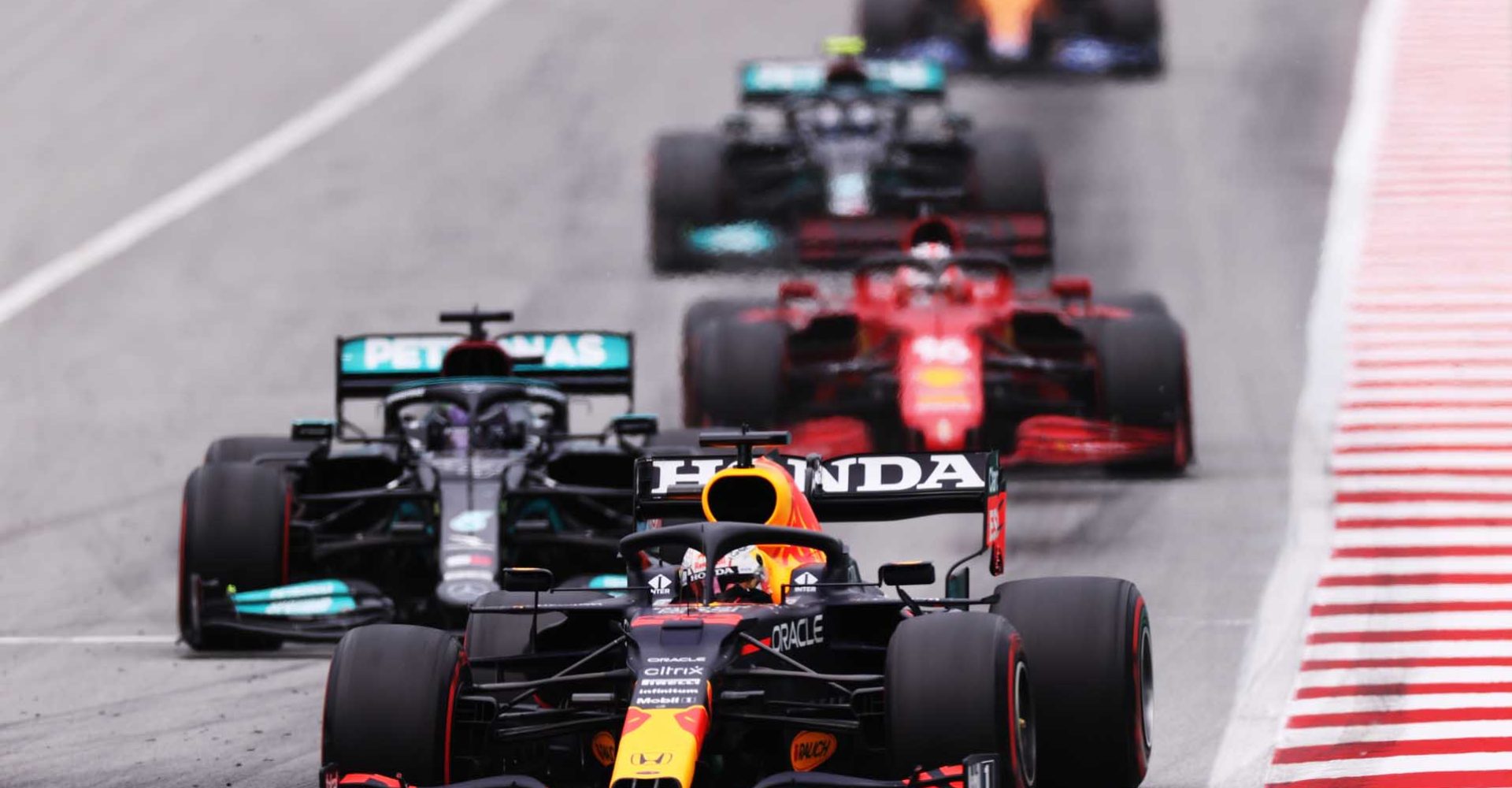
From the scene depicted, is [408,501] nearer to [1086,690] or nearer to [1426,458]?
[1086,690]

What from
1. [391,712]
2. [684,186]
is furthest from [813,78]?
[391,712]

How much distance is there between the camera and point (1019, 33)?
115ft

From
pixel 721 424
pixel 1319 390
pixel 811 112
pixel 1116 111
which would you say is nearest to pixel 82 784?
pixel 721 424

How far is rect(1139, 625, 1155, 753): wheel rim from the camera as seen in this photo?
42.0 ft

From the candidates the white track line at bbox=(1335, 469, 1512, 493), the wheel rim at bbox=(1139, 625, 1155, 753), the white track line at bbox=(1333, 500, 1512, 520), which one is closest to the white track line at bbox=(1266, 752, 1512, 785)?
the wheel rim at bbox=(1139, 625, 1155, 753)

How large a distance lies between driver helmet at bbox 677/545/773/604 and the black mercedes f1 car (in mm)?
4915

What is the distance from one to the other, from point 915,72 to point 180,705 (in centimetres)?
1511

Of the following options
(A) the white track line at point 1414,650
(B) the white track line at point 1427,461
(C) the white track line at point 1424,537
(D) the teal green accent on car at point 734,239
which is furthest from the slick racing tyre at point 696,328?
(A) the white track line at point 1414,650

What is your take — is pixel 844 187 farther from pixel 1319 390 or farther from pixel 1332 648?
pixel 1332 648

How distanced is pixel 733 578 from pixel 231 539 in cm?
634

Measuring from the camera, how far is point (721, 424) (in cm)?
2286

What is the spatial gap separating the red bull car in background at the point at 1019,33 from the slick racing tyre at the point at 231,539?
17.7 metres

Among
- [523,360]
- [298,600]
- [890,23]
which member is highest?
[890,23]

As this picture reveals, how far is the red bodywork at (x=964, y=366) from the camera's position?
22.6 meters
